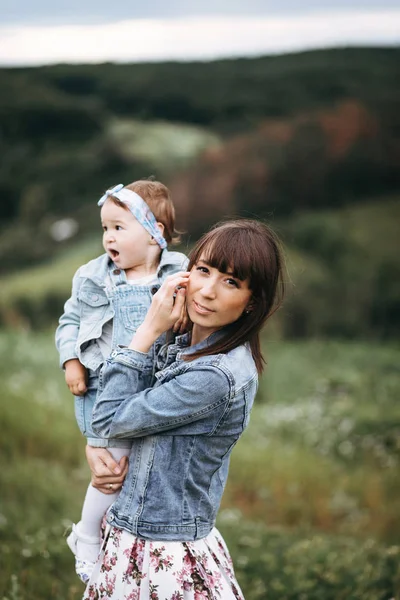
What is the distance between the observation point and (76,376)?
2.17 m

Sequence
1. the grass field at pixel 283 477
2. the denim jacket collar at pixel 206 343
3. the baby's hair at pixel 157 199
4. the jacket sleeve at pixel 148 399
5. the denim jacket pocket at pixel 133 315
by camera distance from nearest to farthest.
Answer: the jacket sleeve at pixel 148 399, the denim jacket collar at pixel 206 343, the denim jacket pocket at pixel 133 315, the baby's hair at pixel 157 199, the grass field at pixel 283 477

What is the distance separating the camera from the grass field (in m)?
3.60

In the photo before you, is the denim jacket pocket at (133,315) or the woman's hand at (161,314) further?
the denim jacket pocket at (133,315)

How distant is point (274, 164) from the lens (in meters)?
7.96

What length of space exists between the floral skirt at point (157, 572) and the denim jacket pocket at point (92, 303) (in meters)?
0.58

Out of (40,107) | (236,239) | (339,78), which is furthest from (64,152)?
(236,239)

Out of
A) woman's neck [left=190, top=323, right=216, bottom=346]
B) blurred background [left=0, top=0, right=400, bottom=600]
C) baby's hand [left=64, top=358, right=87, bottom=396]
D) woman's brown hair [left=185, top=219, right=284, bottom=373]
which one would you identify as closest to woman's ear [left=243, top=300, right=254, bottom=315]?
woman's brown hair [left=185, top=219, right=284, bottom=373]

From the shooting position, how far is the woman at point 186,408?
1.96 metres

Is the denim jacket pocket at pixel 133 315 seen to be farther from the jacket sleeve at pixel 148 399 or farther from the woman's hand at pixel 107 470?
the woman's hand at pixel 107 470

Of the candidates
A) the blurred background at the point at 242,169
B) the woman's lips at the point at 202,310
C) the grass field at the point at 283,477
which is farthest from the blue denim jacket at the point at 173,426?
the blurred background at the point at 242,169

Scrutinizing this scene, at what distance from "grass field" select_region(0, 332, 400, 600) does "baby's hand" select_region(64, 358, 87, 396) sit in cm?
112

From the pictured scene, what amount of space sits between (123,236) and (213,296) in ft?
1.21

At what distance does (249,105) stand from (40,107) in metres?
2.10

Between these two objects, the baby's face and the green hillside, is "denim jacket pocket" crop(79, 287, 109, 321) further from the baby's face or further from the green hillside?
the green hillside
